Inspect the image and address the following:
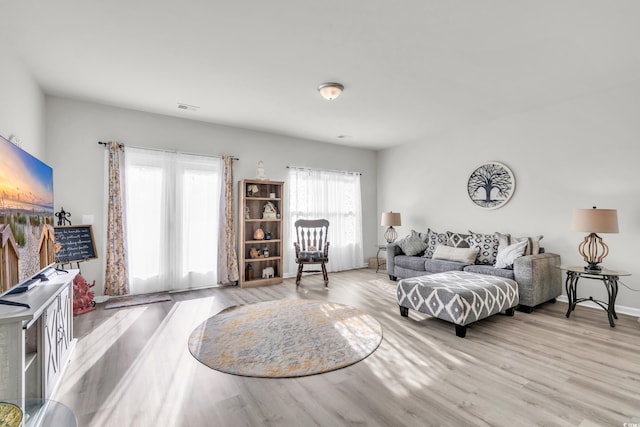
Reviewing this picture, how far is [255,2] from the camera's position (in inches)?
84.6

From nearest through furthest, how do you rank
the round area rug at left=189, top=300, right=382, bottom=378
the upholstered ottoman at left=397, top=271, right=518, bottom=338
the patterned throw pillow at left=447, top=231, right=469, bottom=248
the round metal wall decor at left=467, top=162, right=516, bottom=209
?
the round area rug at left=189, top=300, right=382, bottom=378 → the upholstered ottoman at left=397, top=271, right=518, bottom=338 → the round metal wall decor at left=467, top=162, right=516, bottom=209 → the patterned throw pillow at left=447, top=231, right=469, bottom=248

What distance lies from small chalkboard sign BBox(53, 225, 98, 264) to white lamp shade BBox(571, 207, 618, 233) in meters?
5.72

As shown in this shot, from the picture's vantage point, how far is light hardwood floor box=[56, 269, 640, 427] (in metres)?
1.80

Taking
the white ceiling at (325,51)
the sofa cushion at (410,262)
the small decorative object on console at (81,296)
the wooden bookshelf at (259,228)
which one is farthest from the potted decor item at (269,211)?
the small decorative object on console at (81,296)

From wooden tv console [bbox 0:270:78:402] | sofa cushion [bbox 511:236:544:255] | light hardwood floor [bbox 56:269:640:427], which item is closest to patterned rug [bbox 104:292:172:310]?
light hardwood floor [bbox 56:269:640:427]

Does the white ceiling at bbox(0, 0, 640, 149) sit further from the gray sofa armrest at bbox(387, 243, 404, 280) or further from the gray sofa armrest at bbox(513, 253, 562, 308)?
the gray sofa armrest at bbox(387, 243, 404, 280)

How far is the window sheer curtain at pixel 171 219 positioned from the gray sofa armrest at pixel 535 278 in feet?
14.1

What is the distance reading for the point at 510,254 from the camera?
402 centimetres

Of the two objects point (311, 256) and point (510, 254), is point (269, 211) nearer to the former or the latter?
point (311, 256)

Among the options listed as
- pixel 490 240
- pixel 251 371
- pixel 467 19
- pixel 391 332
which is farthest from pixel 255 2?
pixel 490 240

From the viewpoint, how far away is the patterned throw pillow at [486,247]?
4.50 metres

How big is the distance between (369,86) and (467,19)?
1.33 meters

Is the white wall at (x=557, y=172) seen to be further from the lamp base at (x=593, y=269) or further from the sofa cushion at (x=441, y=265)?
the sofa cushion at (x=441, y=265)

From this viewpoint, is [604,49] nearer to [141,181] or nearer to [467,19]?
[467,19]
